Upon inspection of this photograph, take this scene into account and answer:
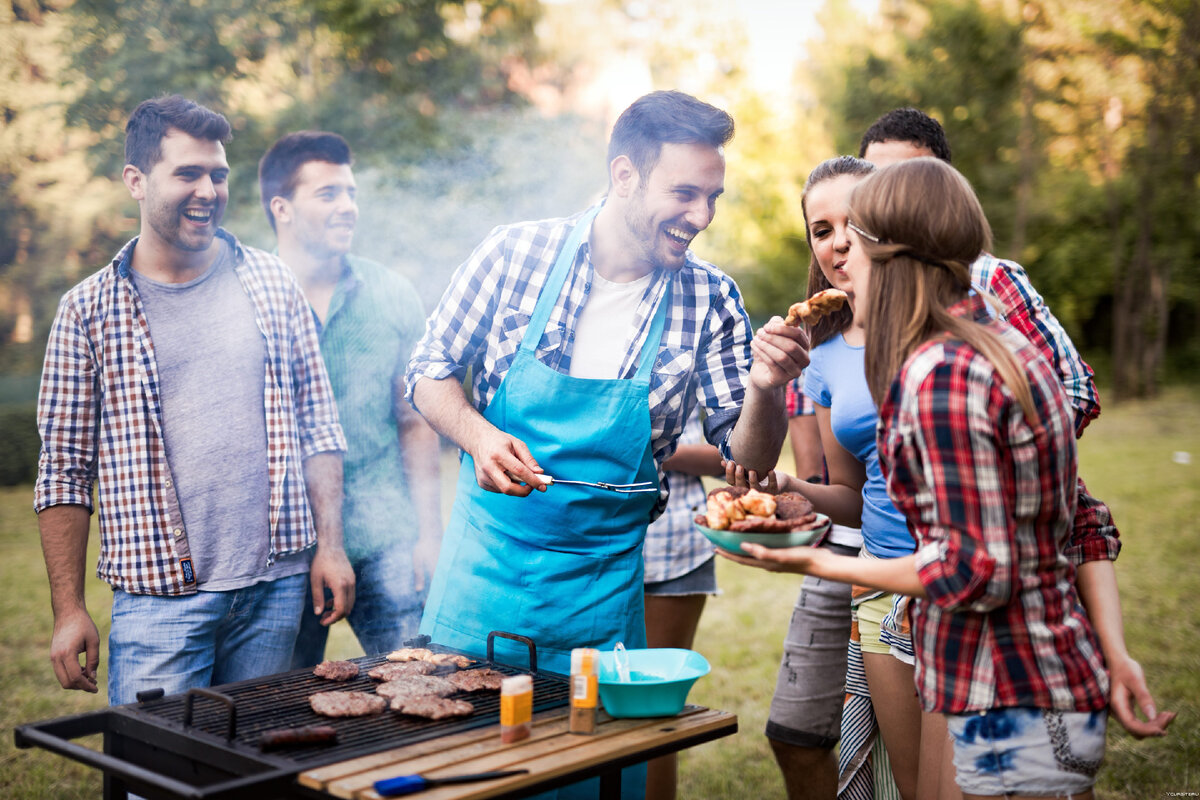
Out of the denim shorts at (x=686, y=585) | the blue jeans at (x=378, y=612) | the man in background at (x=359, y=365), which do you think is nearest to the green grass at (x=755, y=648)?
the denim shorts at (x=686, y=585)

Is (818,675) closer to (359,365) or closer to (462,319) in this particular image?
(462,319)

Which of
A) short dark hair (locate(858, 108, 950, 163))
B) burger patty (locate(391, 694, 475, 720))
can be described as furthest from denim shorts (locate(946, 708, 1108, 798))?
short dark hair (locate(858, 108, 950, 163))

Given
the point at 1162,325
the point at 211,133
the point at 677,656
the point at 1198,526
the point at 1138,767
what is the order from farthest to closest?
the point at 1162,325
the point at 1198,526
the point at 1138,767
the point at 211,133
the point at 677,656

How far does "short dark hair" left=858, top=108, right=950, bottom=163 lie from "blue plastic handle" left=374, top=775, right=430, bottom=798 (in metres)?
2.48

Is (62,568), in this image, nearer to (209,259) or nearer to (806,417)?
(209,259)

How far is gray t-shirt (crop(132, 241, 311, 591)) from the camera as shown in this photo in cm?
284

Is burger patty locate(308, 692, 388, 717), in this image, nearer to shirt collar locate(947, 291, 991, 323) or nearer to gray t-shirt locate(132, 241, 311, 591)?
A: gray t-shirt locate(132, 241, 311, 591)

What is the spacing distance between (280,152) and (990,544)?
2.95 metres

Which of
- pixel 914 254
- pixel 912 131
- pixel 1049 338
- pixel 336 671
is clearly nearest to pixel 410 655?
pixel 336 671

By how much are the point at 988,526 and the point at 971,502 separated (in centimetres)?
5

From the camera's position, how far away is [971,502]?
163 centimetres

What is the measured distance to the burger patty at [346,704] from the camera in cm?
214

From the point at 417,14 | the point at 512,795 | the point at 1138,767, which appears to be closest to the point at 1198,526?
the point at 1138,767

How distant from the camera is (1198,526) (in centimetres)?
888
